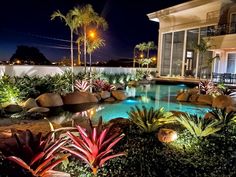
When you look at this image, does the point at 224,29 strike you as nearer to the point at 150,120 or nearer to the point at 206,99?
the point at 206,99

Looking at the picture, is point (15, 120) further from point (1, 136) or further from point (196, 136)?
point (196, 136)

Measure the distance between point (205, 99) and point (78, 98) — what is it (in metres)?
6.80

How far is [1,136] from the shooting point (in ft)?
16.9

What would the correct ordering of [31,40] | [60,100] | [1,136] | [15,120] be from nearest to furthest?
[1,136] → [15,120] → [60,100] → [31,40]

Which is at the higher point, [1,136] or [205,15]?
[205,15]

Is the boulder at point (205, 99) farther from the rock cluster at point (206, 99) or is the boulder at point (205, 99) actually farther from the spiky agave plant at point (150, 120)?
the spiky agave plant at point (150, 120)

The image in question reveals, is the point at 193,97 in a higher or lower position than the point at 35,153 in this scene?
Result: lower

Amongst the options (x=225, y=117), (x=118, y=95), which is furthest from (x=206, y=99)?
(x=225, y=117)

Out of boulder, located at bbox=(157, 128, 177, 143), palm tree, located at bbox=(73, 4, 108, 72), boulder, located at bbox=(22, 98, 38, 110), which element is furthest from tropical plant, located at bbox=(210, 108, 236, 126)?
palm tree, located at bbox=(73, 4, 108, 72)

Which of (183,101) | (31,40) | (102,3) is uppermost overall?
(102,3)

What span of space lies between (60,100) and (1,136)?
624 cm

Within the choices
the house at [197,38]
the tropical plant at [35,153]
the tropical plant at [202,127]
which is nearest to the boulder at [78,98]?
the tropical plant at [202,127]

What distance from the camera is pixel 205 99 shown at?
13.0m

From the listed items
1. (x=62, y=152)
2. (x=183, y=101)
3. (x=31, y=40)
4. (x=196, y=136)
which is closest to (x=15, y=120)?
(x=62, y=152)
